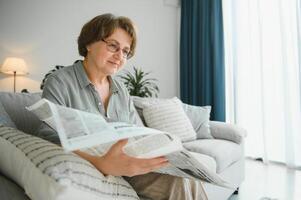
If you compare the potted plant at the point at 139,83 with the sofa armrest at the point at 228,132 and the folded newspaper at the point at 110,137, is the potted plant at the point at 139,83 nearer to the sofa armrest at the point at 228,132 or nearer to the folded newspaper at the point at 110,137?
the sofa armrest at the point at 228,132

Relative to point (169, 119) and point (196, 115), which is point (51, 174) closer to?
point (169, 119)

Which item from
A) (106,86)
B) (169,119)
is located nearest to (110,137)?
(106,86)

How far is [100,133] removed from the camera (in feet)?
1.85

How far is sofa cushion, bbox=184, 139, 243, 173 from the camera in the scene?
73.4 inches

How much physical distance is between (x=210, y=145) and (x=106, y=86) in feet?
3.41

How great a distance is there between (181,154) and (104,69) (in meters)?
0.64

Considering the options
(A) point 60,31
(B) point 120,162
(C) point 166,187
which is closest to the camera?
(B) point 120,162

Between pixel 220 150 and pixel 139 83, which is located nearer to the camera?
pixel 220 150

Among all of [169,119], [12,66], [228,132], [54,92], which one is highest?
[12,66]

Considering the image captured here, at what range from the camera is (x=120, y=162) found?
71cm

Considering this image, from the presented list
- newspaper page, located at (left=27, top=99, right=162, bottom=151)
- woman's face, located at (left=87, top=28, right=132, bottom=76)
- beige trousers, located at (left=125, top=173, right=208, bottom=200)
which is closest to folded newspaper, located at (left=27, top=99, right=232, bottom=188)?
newspaper page, located at (left=27, top=99, right=162, bottom=151)

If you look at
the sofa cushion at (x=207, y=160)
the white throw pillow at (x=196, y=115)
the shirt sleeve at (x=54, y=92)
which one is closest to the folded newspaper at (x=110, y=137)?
the shirt sleeve at (x=54, y=92)

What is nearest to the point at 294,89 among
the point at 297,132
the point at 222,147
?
the point at 297,132

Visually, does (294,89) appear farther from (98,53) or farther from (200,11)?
(98,53)
